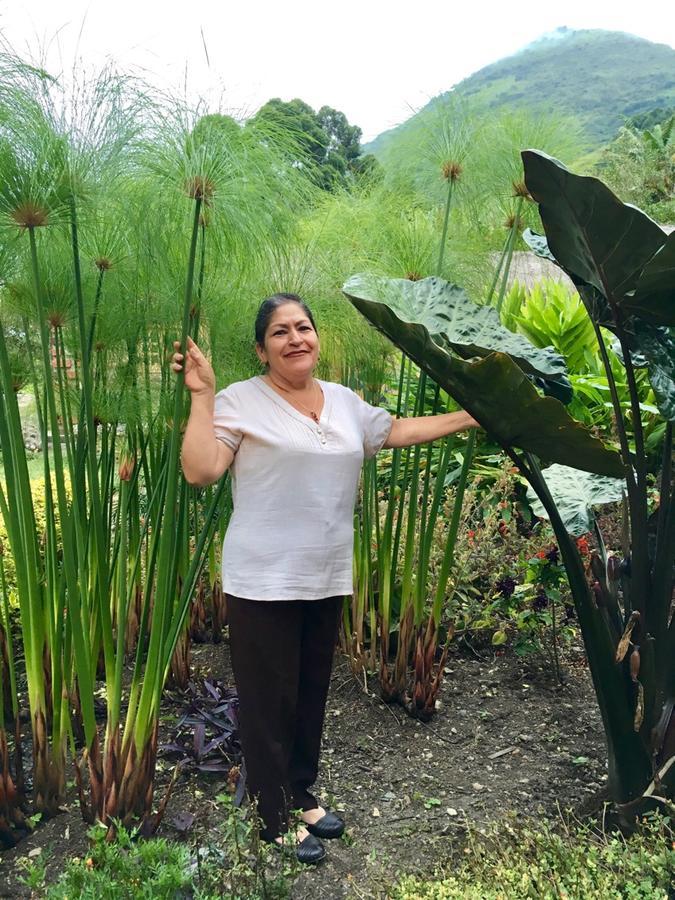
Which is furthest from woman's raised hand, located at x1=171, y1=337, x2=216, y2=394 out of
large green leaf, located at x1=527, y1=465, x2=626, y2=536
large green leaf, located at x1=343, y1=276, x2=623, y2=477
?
large green leaf, located at x1=527, y1=465, x2=626, y2=536

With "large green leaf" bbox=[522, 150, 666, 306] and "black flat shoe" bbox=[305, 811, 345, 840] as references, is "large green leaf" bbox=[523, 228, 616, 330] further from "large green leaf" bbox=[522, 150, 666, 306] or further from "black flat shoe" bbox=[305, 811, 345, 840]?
"black flat shoe" bbox=[305, 811, 345, 840]

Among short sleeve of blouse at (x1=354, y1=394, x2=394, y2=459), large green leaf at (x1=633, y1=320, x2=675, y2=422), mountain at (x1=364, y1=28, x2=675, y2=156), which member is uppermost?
mountain at (x1=364, y1=28, x2=675, y2=156)

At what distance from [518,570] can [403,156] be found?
1.99 metres

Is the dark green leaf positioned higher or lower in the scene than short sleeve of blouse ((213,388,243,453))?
higher

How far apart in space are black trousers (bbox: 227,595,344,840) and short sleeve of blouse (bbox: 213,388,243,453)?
421mm

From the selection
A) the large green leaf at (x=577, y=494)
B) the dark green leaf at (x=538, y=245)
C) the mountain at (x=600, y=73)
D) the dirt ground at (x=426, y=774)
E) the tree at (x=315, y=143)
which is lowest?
the dirt ground at (x=426, y=774)

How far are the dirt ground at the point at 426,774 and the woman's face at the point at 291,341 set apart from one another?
1.22 metres

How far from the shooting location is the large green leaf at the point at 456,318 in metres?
2.21

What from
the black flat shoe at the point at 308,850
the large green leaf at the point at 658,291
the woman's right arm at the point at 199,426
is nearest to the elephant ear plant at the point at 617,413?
the large green leaf at the point at 658,291

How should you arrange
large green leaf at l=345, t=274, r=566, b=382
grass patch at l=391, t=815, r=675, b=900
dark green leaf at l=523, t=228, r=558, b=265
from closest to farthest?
grass patch at l=391, t=815, r=675, b=900 < large green leaf at l=345, t=274, r=566, b=382 < dark green leaf at l=523, t=228, r=558, b=265

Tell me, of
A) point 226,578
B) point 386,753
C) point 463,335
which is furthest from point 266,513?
point 386,753

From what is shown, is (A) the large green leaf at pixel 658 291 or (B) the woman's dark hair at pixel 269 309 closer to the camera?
(A) the large green leaf at pixel 658 291

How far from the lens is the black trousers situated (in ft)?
7.06

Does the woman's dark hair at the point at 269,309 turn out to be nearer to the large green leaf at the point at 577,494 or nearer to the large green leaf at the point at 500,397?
the large green leaf at the point at 500,397
